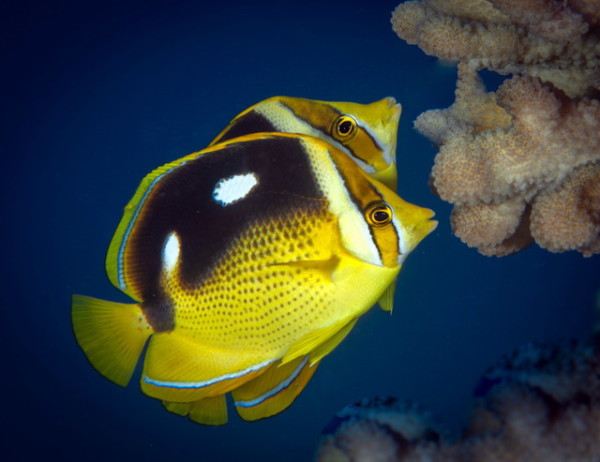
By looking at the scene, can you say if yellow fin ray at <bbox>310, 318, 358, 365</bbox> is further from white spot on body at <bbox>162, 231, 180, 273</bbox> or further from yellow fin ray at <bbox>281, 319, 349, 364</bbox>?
white spot on body at <bbox>162, 231, 180, 273</bbox>

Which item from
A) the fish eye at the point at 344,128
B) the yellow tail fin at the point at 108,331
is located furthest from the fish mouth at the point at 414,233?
the yellow tail fin at the point at 108,331

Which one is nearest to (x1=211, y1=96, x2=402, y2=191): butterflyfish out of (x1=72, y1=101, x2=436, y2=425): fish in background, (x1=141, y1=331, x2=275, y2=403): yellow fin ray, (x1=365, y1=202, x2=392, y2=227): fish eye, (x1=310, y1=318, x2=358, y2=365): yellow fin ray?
(x1=72, y1=101, x2=436, y2=425): fish in background

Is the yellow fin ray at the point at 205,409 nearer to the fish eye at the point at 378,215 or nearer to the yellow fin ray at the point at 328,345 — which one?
the yellow fin ray at the point at 328,345

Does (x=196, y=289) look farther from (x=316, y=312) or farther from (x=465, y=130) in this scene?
(x=465, y=130)

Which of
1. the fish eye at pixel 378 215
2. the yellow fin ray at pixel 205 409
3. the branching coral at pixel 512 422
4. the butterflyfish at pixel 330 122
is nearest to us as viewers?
the branching coral at pixel 512 422

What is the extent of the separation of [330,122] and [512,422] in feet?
3.41

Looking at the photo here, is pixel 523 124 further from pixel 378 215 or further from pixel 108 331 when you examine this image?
pixel 108 331

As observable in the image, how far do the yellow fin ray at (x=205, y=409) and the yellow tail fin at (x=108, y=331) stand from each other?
0.19m

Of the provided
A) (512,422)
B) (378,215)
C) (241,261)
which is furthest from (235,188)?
(512,422)

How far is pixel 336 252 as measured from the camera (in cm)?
126

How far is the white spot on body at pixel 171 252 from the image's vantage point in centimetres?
133

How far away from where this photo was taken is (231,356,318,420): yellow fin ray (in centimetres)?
142

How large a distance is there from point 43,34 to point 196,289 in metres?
7.81

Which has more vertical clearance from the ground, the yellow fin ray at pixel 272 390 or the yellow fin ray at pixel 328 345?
the yellow fin ray at pixel 328 345
